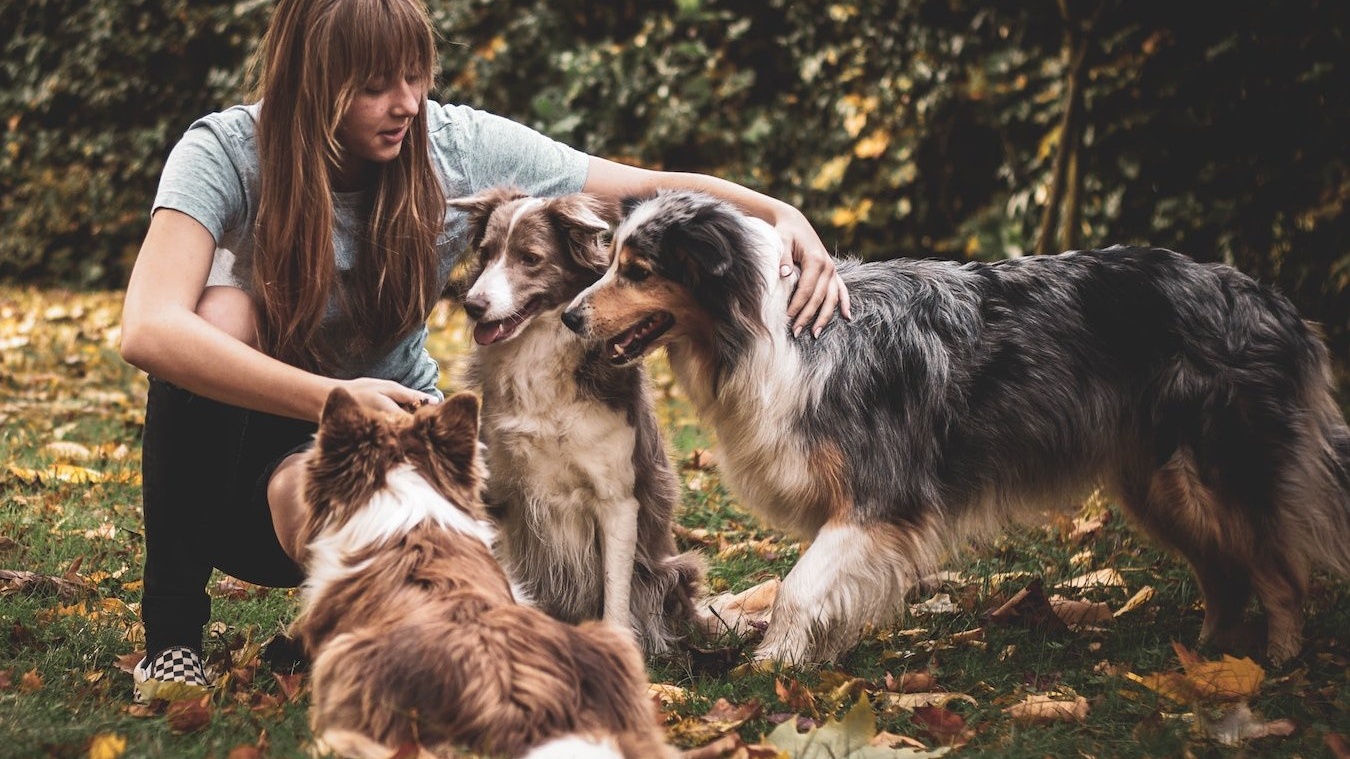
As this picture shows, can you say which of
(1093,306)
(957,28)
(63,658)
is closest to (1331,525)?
(1093,306)

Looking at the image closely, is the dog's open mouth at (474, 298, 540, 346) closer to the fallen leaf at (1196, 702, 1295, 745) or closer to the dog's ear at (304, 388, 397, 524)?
the dog's ear at (304, 388, 397, 524)

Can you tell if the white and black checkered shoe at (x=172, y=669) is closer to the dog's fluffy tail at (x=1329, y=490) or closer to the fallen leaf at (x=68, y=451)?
the fallen leaf at (x=68, y=451)

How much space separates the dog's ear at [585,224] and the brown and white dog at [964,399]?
14 cm

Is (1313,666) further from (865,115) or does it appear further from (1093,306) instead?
(865,115)

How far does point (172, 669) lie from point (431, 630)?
1.22 metres

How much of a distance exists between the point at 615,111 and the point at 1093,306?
5848 millimetres

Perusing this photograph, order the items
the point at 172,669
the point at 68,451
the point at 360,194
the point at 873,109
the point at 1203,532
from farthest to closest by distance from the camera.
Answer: the point at 873,109 < the point at 68,451 < the point at 1203,532 < the point at 360,194 < the point at 172,669

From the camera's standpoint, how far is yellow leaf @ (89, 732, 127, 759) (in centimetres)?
231

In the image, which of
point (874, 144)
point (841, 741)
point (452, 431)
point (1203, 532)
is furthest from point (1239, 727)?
point (874, 144)

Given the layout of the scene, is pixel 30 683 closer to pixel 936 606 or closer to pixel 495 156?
pixel 495 156

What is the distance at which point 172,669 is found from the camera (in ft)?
9.96

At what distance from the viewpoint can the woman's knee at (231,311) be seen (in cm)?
303

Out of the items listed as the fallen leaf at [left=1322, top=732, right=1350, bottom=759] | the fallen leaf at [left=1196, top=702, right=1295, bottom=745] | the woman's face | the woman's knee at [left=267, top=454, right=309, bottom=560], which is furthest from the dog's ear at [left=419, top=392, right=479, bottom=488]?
the fallen leaf at [left=1322, top=732, right=1350, bottom=759]

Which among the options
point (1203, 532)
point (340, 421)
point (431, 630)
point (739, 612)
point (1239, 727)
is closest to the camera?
point (431, 630)
